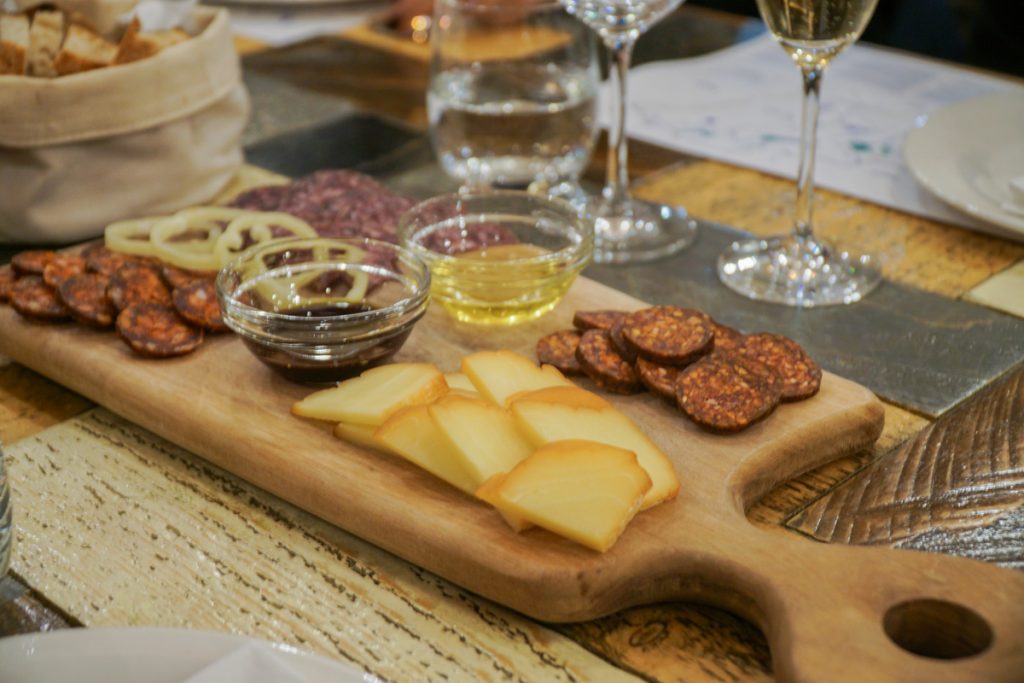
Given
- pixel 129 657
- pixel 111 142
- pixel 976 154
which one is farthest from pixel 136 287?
pixel 976 154

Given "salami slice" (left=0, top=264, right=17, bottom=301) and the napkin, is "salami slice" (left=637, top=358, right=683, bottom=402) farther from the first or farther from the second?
"salami slice" (left=0, top=264, right=17, bottom=301)

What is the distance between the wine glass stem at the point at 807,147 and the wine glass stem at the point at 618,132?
22 centimetres

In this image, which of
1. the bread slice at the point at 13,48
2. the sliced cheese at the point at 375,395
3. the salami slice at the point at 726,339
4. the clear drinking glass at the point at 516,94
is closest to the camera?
the sliced cheese at the point at 375,395

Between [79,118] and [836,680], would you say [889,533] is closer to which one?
[836,680]

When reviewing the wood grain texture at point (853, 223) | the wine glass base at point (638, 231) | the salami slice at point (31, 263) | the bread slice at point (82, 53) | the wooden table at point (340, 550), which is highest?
the bread slice at point (82, 53)

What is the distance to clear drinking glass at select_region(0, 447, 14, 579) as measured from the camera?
0.77 metres

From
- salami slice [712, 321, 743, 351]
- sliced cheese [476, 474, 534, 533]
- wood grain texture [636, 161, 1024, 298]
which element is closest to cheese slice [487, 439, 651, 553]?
sliced cheese [476, 474, 534, 533]

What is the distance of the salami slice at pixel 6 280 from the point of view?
3.80 feet

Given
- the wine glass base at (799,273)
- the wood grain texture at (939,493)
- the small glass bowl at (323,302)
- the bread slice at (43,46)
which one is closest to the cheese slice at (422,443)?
the small glass bowl at (323,302)

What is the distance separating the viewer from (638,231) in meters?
1.39

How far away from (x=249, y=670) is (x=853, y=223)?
3.25ft

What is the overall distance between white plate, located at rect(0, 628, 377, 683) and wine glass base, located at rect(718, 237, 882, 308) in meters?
0.71

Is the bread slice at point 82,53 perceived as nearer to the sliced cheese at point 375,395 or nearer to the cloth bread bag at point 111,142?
the cloth bread bag at point 111,142

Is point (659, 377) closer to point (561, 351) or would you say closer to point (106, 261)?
point (561, 351)
